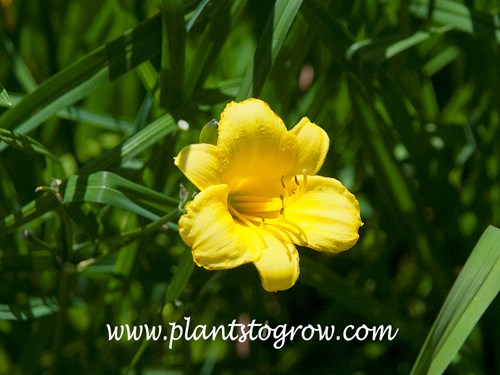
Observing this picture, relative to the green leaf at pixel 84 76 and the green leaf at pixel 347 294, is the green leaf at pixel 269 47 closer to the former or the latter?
the green leaf at pixel 84 76

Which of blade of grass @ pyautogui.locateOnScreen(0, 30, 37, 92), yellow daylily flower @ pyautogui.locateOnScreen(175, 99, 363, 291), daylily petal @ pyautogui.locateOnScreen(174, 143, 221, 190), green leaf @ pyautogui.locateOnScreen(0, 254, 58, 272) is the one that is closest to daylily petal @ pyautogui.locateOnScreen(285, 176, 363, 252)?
yellow daylily flower @ pyautogui.locateOnScreen(175, 99, 363, 291)

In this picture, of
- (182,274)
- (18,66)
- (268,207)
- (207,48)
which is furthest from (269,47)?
(18,66)

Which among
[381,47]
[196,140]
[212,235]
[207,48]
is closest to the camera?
[212,235]

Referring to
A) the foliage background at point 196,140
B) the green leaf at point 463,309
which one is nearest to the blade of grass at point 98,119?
the foliage background at point 196,140

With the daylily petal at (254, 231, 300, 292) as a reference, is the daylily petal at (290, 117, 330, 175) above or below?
above

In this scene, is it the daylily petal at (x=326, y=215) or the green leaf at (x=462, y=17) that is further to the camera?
the green leaf at (x=462, y=17)

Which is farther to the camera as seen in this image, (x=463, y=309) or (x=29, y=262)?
(x=29, y=262)

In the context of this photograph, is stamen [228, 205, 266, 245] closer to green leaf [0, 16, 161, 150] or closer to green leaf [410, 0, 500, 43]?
green leaf [0, 16, 161, 150]

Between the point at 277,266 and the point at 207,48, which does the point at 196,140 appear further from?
the point at 277,266
